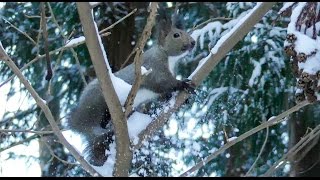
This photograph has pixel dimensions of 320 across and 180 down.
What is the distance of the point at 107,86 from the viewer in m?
1.31

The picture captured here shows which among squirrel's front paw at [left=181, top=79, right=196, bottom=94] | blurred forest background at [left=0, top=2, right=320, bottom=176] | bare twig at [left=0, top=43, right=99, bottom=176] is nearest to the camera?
bare twig at [left=0, top=43, right=99, bottom=176]

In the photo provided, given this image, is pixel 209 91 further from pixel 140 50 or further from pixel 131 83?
pixel 140 50

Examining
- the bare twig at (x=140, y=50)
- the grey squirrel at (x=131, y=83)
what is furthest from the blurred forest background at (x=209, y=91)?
the bare twig at (x=140, y=50)

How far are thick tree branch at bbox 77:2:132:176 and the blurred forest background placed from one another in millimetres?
516

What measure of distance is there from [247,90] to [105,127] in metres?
1.08

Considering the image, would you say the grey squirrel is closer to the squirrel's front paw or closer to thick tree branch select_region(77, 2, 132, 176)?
the squirrel's front paw

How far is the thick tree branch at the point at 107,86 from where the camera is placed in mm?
1165

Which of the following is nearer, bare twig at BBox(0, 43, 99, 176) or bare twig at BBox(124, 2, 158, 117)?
bare twig at BBox(124, 2, 158, 117)

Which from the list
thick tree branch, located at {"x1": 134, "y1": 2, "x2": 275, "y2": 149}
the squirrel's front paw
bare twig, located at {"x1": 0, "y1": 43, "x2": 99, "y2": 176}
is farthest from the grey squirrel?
bare twig, located at {"x1": 0, "y1": 43, "x2": 99, "y2": 176}

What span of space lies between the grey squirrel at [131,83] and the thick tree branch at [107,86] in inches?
14.1

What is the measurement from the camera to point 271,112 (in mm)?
2912

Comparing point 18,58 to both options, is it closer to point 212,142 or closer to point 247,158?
point 212,142

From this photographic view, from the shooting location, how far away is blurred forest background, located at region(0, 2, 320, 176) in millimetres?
2631

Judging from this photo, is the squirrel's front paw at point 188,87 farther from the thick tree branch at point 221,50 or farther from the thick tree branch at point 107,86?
the thick tree branch at point 107,86
